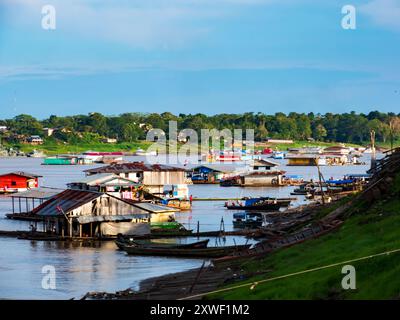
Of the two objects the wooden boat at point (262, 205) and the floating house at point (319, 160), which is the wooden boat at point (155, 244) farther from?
the floating house at point (319, 160)

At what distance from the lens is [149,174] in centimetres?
7750

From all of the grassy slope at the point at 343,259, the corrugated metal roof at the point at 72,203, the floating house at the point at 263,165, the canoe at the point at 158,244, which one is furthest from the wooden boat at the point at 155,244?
the floating house at the point at 263,165

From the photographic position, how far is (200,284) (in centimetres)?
2988

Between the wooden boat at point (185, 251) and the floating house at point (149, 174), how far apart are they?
31977 mm

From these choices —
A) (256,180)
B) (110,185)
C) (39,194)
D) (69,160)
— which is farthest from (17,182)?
(69,160)

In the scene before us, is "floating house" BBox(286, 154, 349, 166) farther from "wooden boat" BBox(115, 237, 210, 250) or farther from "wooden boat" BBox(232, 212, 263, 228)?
"wooden boat" BBox(115, 237, 210, 250)

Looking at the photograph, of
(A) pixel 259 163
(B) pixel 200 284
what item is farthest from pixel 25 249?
(A) pixel 259 163

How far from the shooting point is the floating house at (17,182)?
297 feet

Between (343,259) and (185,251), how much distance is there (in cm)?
1805

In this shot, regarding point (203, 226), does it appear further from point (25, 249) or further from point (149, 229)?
point (25, 249)

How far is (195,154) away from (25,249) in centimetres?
15263

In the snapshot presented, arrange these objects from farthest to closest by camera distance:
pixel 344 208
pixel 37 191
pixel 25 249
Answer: pixel 37 191 < pixel 25 249 < pixel 344 208

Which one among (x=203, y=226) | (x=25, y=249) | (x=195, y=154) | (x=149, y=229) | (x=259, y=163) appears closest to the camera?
(x=25, y=249)

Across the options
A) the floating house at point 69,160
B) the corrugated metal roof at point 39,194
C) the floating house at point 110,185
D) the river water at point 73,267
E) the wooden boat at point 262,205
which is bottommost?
the river water at point 73,267
